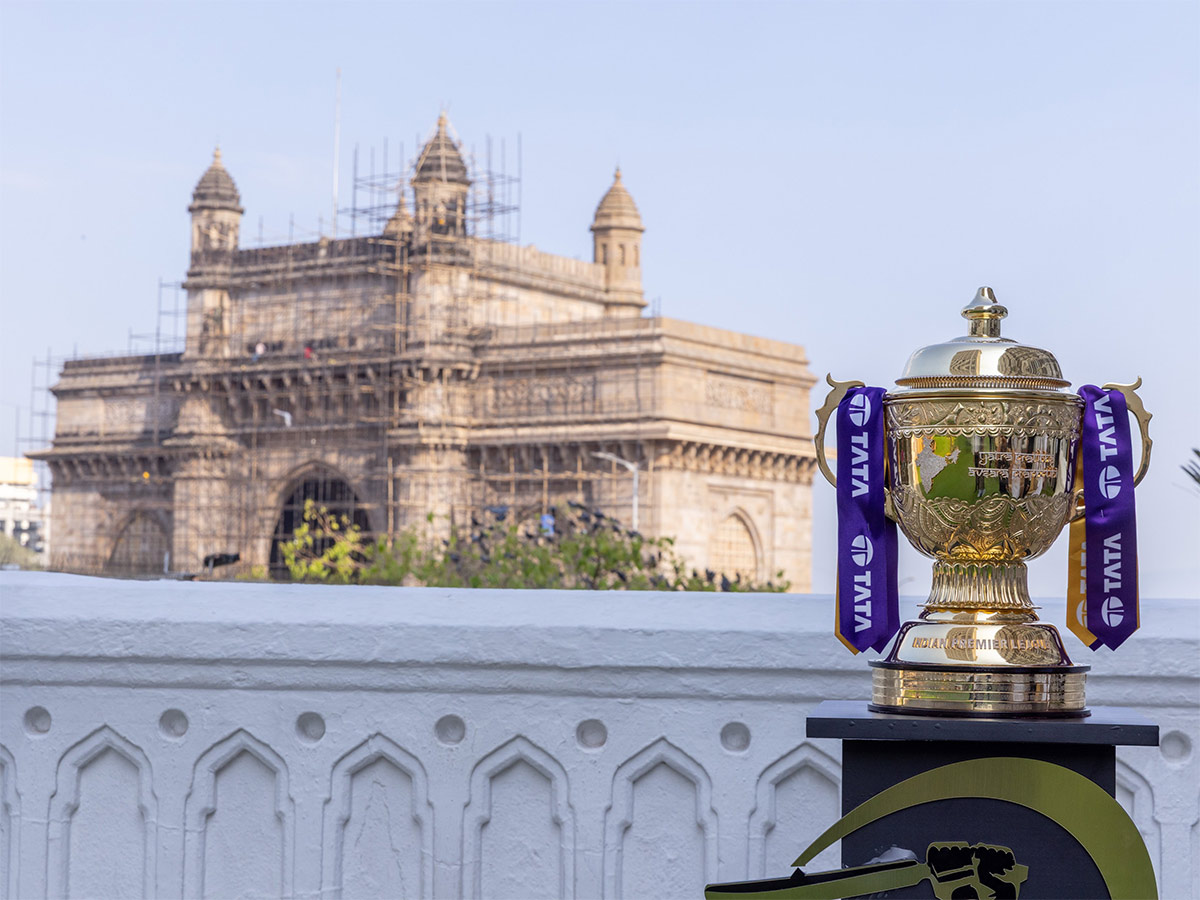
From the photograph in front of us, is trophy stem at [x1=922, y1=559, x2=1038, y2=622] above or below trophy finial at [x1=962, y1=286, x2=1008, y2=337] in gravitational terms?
below

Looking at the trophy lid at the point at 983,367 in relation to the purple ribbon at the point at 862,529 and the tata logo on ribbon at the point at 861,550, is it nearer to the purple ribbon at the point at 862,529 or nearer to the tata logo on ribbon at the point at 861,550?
the purple ribbon at the point at 862,529

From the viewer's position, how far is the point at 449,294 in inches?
1523

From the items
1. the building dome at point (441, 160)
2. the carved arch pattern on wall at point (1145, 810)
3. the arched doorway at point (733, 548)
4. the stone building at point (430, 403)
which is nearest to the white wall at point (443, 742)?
the carved arch pattern on wall at point (1145, 810)

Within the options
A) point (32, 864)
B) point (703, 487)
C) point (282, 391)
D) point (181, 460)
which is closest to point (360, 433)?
point (282, 391)

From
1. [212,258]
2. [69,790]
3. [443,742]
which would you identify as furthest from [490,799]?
[212,258]

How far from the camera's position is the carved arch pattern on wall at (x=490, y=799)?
273 centimetres

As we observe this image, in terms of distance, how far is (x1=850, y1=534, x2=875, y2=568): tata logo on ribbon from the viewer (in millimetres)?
2309

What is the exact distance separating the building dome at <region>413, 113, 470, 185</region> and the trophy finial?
37.0 m

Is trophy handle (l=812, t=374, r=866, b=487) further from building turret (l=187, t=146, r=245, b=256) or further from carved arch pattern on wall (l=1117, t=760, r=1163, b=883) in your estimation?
building turret (l=187, t=146, r=245, b=256)

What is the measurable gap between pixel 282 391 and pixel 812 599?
127ft

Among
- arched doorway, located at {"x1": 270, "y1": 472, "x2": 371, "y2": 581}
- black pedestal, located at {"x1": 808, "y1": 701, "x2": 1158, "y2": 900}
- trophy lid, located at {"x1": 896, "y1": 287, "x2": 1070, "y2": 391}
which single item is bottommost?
black pedestal, located at {"x1": 808, "y1": 701, "x2": 1158, "y2": 900}

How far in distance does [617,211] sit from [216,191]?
35.8ft

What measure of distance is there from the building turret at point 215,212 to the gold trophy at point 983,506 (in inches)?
1676

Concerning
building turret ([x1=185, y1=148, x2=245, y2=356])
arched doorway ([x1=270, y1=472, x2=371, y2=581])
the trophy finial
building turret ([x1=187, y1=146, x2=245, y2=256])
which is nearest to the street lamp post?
arched doorway ([x1=270, y1=472, x2=371, y2=581])
